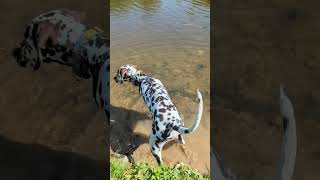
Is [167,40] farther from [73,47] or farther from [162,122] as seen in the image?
[162,122]

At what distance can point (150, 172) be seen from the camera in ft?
18.1

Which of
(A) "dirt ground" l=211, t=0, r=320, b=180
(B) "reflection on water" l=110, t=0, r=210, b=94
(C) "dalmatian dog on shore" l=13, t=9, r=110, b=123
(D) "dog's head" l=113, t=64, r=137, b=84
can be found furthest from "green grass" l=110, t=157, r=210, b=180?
(B) "reflection on water" l=110, t=0, r=210, b=94

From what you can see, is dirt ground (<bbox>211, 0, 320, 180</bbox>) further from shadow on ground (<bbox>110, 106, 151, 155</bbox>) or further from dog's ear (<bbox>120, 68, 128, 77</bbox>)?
dog's ear (<bbox>120, 68, 128, 77</bbox>)

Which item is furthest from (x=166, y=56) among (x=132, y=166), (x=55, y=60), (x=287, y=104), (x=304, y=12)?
(x=287, y=104)

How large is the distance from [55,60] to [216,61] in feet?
10.5

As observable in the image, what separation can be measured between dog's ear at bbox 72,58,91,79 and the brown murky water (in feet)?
3.70

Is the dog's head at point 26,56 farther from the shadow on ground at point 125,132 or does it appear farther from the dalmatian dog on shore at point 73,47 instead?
the shadow on ground at point 125,132

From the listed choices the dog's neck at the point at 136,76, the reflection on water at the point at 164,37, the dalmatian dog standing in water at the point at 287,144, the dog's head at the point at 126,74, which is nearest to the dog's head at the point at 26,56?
the dog's head at the point at 126,74

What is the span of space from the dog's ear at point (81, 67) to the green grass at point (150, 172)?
1259 millimetres

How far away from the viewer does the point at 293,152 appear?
2.91m

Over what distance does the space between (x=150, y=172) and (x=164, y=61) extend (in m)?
4.17

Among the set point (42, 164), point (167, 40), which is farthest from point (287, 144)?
point (167, 40)

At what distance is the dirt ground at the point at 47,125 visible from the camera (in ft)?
18.5

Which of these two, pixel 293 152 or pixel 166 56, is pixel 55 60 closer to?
pixel 166 56
